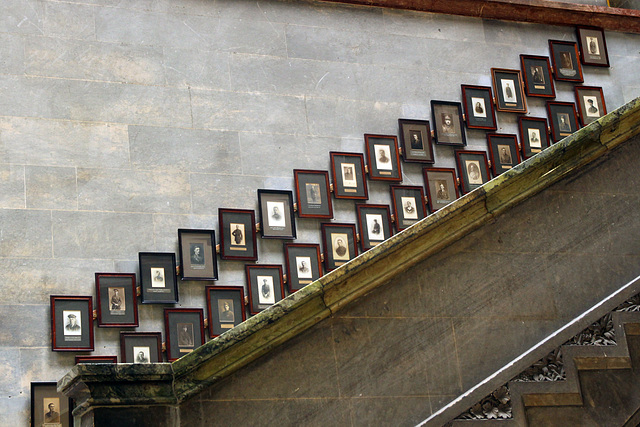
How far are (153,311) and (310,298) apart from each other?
14.7ft

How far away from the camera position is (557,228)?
6176 mm

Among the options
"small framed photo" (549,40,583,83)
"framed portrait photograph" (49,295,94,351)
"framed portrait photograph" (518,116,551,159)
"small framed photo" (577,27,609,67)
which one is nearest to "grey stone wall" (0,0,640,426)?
"framed portrait photograph" (49,295,94,351)

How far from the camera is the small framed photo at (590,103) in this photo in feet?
40.6

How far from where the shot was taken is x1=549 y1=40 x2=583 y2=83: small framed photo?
1252 cm

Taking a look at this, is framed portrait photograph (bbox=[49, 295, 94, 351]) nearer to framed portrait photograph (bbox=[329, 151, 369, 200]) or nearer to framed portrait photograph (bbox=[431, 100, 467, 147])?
framed portrait photograph (bbox=[329, 151, 369, 200])

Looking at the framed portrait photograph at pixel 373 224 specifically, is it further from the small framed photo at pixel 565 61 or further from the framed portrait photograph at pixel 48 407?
the framed portrait photograph at pixel 48 407

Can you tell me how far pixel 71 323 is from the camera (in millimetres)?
9148

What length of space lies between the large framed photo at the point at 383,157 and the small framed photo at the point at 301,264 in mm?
1198

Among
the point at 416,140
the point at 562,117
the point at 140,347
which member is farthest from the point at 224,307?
the point at 562,117

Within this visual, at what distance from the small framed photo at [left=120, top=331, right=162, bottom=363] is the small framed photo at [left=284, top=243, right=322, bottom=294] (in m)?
1.52

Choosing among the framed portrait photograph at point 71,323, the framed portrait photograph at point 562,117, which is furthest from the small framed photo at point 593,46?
the framed portrait photograph at point 71,323

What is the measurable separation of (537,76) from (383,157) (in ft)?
8.53

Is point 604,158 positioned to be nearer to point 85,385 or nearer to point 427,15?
point 85,385

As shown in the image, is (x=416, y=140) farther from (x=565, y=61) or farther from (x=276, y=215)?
(x=565, y=61)
